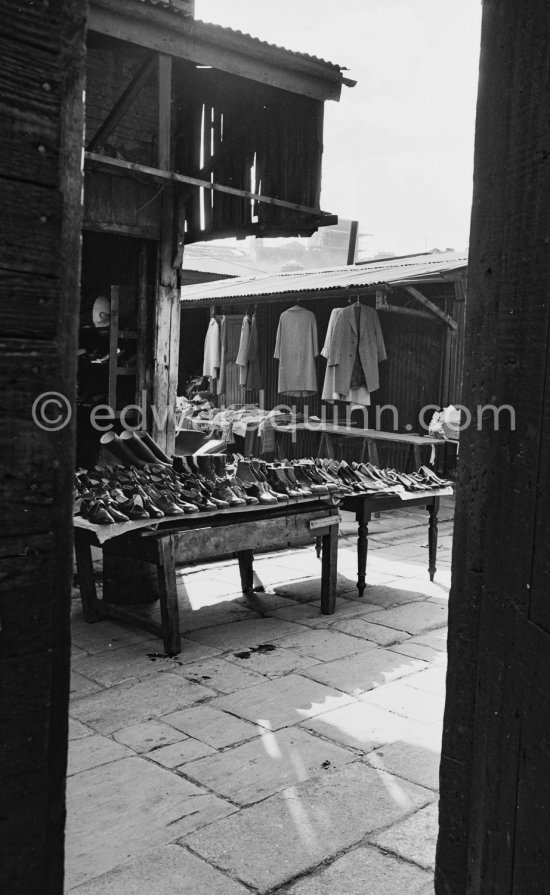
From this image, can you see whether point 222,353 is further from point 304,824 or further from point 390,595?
point 304,824

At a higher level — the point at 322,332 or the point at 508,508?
the point at 322,332

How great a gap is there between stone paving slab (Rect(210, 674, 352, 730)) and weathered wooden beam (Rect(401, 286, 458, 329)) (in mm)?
8122

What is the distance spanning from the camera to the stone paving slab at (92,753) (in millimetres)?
4234

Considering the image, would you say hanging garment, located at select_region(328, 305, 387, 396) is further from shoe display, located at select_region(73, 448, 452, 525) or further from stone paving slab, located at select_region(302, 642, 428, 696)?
stone paving slab, located at select_region(302, 642, 428, 696)

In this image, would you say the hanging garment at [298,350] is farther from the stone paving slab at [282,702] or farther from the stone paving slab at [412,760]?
the stone paving slab at [412,760]

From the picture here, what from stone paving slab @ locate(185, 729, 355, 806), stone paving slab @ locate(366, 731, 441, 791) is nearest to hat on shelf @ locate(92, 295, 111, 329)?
stone paving slab @ locate(185, 729, 355, 806)

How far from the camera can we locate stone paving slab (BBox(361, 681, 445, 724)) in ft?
16.3

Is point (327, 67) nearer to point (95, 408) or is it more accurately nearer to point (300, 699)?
point (95, 408)

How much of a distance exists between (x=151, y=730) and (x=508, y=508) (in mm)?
3376

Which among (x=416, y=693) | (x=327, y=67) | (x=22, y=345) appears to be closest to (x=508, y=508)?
(x=22, y=345)

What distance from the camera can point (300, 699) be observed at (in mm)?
5148

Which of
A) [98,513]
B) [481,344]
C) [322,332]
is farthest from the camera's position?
[322,332]

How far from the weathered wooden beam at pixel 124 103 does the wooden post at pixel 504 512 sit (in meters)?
5.22

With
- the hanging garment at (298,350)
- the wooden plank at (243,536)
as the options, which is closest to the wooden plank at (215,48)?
the wooden plank at (243,536)
